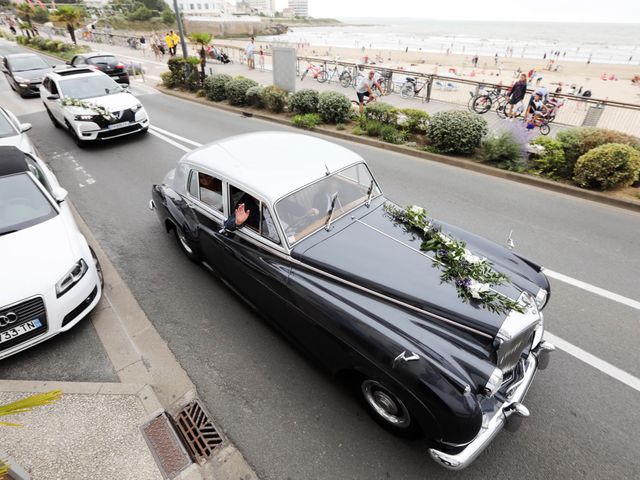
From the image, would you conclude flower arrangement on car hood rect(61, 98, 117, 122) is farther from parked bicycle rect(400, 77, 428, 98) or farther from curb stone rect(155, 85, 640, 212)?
parked bicycle rect(400, 77, 428, 98)

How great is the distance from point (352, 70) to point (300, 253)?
16761 millimetres

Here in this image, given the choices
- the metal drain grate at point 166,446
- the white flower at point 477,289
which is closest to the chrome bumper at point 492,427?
the white flower at point 477,289

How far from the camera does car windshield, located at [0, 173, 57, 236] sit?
435 cm

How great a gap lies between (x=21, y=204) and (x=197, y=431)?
382 cm

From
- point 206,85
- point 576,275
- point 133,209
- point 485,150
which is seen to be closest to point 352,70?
point 206,85

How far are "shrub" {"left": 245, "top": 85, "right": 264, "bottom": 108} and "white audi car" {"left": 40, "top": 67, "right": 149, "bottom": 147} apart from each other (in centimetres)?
452

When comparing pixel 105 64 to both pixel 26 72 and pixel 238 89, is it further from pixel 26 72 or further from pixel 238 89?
pixel 238 89

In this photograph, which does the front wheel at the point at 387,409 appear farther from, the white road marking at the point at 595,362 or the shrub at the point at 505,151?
the shrub at the point at 505,151

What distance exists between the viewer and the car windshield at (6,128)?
299 inches

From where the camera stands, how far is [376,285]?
3.25 m

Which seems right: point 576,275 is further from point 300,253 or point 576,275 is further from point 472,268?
point 300,253

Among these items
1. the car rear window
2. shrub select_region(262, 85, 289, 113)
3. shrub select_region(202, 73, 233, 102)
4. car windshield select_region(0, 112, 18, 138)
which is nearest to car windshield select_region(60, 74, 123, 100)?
car windshield select_region(0, 112, 18, 138)

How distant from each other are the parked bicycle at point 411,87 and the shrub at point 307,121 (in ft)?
18.4

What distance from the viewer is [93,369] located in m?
3.88
